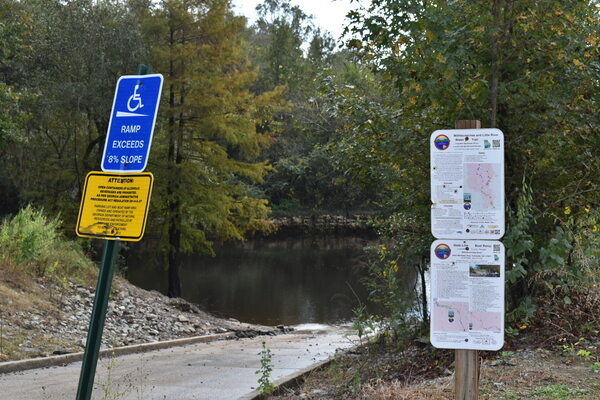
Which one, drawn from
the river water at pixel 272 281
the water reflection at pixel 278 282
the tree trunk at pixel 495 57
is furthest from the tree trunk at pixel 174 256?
the tree trunk at pixel 495 57

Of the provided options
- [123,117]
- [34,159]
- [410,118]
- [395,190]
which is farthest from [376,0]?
[34,159]

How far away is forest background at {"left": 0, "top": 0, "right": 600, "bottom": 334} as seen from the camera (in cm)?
633

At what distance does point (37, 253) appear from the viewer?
13.4 metres

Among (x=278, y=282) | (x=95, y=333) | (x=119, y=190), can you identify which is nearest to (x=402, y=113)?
(x=119, y=190)

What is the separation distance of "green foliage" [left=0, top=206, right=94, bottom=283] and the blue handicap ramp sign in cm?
973

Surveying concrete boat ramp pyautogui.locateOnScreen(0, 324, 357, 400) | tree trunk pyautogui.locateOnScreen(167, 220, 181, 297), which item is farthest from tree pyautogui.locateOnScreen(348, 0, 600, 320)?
tree trunk pyautogui.locateOnScreen(167, 220, 181, 297)

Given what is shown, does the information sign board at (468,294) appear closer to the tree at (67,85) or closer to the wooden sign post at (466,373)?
the wooden sign post at (466,373)

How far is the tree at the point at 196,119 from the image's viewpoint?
20031 mm

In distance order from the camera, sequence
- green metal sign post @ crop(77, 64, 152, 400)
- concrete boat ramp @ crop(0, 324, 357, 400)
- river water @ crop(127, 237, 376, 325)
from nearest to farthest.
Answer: green metal sign post @ crop(77, 64, 152, 400) < concrete boat ramp @ crop(0, 324, 357, 400) < river water @ crop(127, 237, 376, 325)

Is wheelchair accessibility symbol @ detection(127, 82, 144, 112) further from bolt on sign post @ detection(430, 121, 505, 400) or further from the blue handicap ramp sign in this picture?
bolt on sign post @ detection(430, 121, 505, 400)

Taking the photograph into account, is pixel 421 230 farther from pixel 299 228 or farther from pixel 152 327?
pixel 299 228

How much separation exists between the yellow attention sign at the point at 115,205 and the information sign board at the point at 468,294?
1629 mm

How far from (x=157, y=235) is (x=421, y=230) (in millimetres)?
13967

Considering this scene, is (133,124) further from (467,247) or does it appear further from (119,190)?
(467,247)
